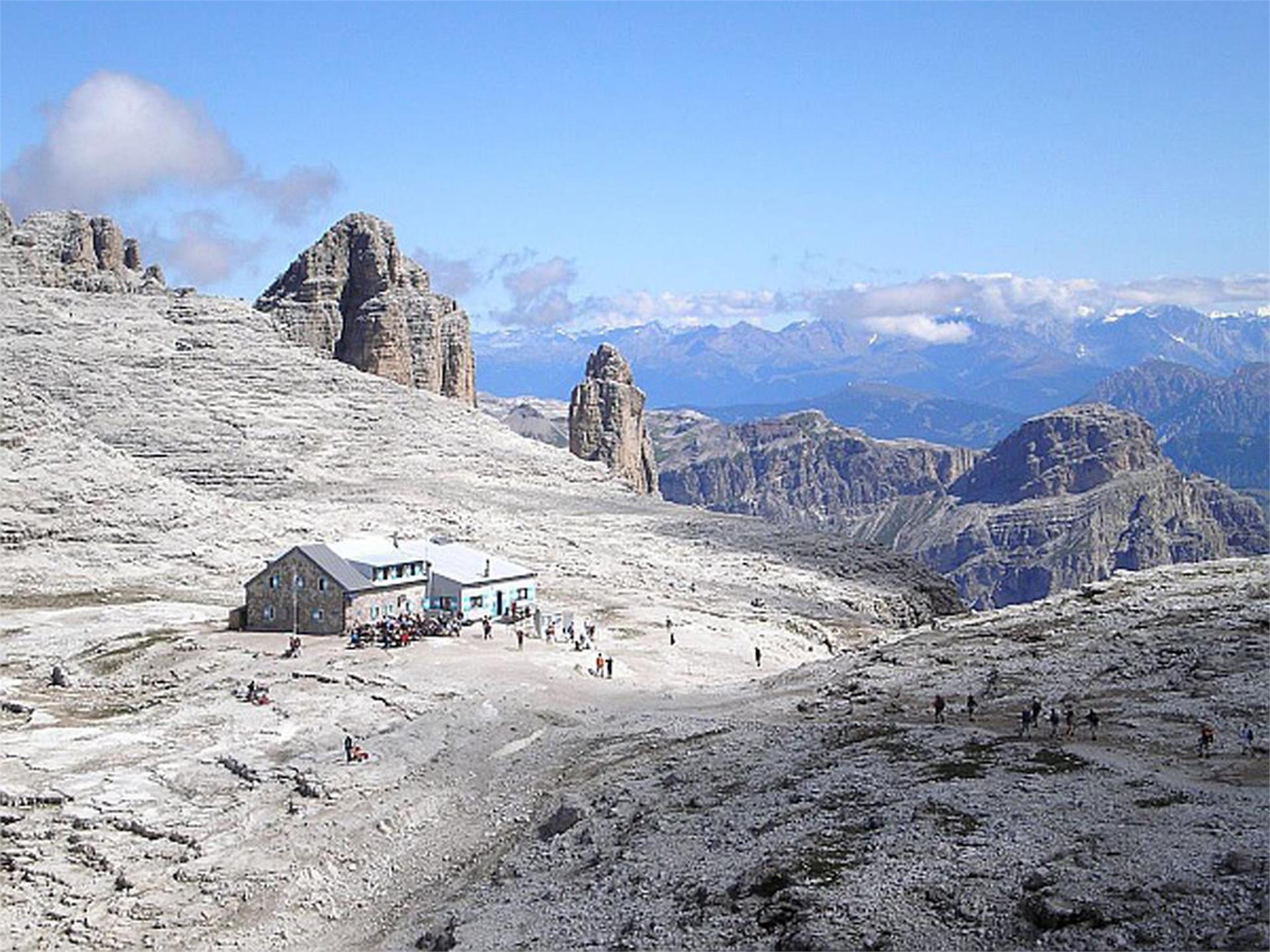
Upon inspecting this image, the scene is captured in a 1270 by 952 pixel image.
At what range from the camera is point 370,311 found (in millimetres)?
163500

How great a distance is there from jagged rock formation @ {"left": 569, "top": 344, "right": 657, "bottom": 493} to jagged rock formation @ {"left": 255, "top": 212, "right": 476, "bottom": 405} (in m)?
18.7

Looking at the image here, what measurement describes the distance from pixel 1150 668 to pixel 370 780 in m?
27.5

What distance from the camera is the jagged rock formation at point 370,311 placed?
161875 millimetres

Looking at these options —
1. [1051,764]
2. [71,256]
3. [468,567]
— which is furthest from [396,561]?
[71,256]

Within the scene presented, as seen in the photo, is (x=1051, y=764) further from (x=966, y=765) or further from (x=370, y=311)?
(x=370, y=311)

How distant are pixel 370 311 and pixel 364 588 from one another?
4152 inches

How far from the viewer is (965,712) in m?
43.9

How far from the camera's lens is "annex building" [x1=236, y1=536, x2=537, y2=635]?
2480 inches

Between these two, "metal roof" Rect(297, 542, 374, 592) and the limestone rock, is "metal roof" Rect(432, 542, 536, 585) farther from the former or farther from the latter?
the limestone rock

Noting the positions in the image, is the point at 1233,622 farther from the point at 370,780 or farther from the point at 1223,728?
the point at 370,780

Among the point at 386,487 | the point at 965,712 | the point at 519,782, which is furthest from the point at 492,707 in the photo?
the point at 386,487

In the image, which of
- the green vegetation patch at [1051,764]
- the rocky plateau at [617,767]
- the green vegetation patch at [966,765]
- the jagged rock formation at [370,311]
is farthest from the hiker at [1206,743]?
the jagged rock formation at [370,311]

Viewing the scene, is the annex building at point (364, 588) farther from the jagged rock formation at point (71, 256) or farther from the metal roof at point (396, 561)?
the jagged rock formation at point (71, 256)

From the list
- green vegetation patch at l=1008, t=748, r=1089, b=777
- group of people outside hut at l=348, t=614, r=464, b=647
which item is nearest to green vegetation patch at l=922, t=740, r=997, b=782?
green vegetation patch at l=1008, t=748, r=1089, b=777
